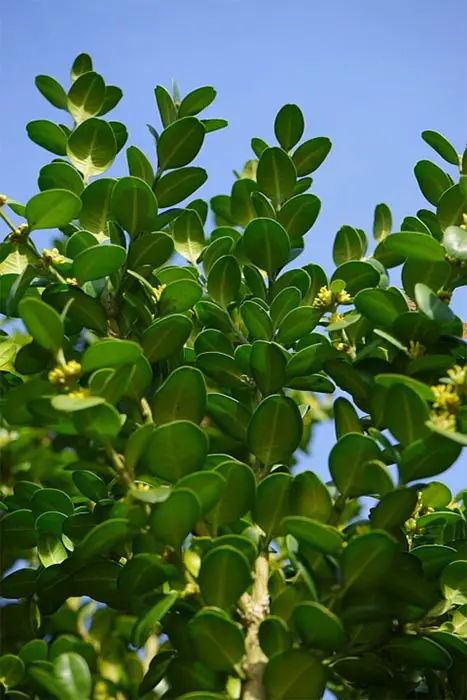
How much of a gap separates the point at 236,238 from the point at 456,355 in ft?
1.74

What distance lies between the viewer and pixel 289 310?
124 cm

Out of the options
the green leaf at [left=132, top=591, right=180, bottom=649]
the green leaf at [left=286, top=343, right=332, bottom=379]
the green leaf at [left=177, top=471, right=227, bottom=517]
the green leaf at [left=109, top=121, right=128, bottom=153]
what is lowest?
the green leaf at [left=132, top=591, right=180, bottom=649]

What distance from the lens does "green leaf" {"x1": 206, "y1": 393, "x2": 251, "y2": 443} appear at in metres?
1.12

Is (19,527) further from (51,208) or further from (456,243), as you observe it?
(456,243)

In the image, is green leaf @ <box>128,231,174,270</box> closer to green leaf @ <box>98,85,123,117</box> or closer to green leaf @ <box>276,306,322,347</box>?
green leaf @ <box>276,306,322,347</box>

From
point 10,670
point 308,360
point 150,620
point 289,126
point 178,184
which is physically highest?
point 289,126

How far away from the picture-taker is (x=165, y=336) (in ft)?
3.62

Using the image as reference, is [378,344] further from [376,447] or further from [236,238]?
[236,238]

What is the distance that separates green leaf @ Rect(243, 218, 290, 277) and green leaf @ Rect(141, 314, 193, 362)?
0.24 metres

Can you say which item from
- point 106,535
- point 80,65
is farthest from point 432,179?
point 106,535

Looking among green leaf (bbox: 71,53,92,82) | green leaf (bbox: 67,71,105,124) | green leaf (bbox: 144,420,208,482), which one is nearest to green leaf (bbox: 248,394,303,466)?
green leaf (bbox: 144,420,208,482)

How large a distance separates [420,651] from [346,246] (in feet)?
2.28

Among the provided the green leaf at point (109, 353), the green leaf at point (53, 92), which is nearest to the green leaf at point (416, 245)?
the green leaf at point (109, 353)

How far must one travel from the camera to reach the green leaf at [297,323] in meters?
1.20
